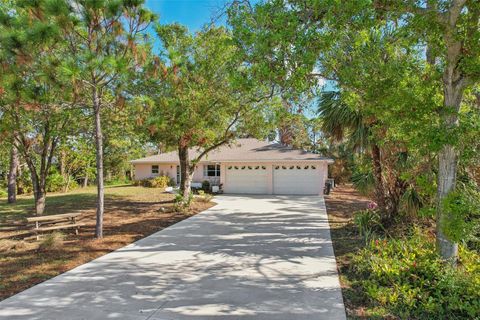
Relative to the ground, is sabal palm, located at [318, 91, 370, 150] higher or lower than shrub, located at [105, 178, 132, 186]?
higher

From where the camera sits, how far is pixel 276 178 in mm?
22094

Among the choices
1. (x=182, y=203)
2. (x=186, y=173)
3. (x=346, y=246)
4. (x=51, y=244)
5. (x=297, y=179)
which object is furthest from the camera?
(x=297, y=179)

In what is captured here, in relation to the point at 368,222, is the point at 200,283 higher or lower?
lower

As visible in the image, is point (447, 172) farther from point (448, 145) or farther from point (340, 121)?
point (340, 121)

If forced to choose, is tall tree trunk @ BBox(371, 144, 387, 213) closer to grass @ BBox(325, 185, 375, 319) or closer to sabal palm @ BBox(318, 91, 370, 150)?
sabal palm @ BBox(318, 91, 370, 150)

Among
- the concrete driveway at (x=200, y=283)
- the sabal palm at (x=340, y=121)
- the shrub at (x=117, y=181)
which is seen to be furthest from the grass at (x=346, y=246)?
the shrub at (x=117, y=181)

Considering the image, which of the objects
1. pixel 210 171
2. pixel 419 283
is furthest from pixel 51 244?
pixel 210 171

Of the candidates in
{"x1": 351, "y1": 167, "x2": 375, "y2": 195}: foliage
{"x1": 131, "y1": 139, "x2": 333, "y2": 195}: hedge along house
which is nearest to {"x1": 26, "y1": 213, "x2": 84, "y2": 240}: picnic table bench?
{"x1": 351, "y1": 167, "x2": 375, "y2": 195}: foliage

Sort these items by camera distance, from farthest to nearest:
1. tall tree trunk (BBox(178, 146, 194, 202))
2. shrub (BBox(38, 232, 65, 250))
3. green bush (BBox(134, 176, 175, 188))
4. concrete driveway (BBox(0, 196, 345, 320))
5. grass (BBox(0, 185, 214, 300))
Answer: green bush (BBox(134, 176, 175, 188)) < tall tree trunk (BBox(178, 146, 194, 202)) < shrub (BBox(38, 232, 65, 250)) < grass (BBox(0, 185, 214, 300)) < concrete driveway (BBox(0, 196, 345, 320))

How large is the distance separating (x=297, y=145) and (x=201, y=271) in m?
30.7

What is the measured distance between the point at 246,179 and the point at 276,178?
2148 mm

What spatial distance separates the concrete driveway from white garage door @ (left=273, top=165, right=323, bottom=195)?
38.4ft

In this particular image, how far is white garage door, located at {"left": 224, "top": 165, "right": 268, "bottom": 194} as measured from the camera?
73.5 ft

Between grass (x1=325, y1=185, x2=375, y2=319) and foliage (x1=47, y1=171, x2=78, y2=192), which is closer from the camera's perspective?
grass (x1=325, y1=185, x2=375, y2=319)
